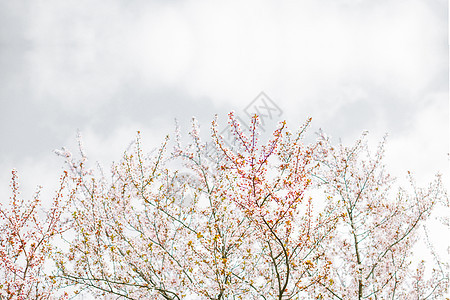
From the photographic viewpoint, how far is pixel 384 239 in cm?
870

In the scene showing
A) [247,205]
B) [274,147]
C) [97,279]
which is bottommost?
[97,279]

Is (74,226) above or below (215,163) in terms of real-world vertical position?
below

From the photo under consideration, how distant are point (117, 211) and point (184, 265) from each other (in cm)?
212

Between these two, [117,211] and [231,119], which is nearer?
[231,119]

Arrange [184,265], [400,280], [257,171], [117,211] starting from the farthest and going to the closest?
[400,280] < [117,211] < [184,265] < [257,171]

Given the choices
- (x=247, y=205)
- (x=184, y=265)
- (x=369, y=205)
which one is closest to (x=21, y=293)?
(x=184, y=265)

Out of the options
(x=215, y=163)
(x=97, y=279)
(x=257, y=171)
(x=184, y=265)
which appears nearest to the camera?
(x=257, y=171)

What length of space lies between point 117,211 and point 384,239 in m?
7.00

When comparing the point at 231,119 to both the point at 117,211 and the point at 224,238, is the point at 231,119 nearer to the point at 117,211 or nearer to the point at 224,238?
the point at 224,238

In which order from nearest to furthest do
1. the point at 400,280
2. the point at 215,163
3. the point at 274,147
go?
the point at 274,147, the point at 400,280, the point at 215,163

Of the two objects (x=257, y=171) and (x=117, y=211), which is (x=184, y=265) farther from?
(x=257, y=171)

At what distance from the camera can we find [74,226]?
7.59 meters

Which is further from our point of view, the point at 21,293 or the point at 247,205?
the point at 21,293

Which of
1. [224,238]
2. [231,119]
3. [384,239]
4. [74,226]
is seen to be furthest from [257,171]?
[384,239]
